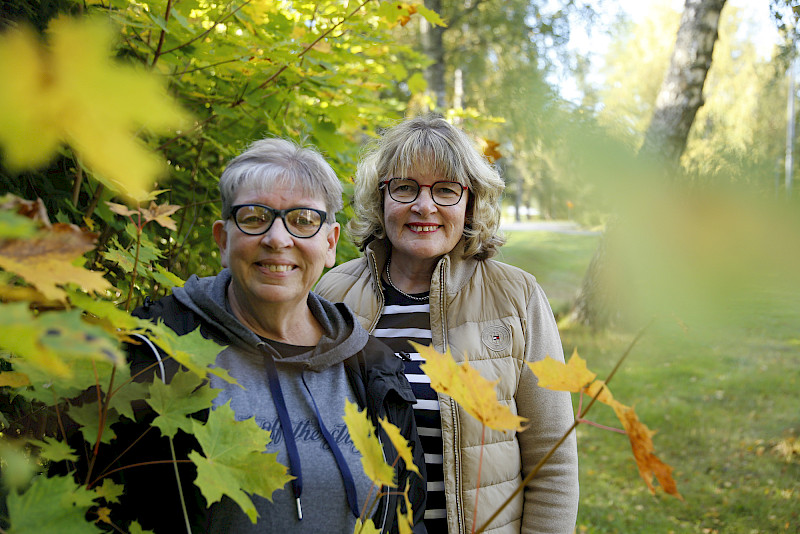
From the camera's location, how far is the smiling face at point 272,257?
1.54 metres

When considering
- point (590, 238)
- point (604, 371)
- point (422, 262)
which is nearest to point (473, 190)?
point (422, 262)

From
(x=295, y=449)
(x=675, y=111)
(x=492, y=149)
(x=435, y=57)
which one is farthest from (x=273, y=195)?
(x=435, y=57)

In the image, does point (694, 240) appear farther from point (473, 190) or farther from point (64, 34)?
point (473, 190)

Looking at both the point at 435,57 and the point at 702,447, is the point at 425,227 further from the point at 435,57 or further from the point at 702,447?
the point at 435,57

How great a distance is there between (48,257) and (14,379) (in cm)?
50

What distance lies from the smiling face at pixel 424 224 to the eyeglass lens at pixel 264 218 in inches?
24.7

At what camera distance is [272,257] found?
1541 mm

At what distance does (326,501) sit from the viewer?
1395 mm

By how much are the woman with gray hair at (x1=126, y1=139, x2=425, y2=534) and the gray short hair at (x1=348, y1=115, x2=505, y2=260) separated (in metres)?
0.55

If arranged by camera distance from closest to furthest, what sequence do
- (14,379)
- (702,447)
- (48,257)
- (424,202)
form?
1. (48,257)
2. (14,379)
3. (424,202)
4. (702,447)

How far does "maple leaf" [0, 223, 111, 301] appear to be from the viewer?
1.63 feet

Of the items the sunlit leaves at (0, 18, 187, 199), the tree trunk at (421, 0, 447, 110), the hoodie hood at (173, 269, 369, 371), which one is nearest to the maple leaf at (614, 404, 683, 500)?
the sunlit leaves at (0, 18, 187, 199)

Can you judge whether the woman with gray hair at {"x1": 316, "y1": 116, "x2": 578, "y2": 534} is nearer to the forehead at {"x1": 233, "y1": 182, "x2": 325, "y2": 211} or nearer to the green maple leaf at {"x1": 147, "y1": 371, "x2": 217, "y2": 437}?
the forehead at {"x1": 233, "y1": 182, "x2": 325, "y2": 211}

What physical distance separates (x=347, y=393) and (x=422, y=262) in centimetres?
77
